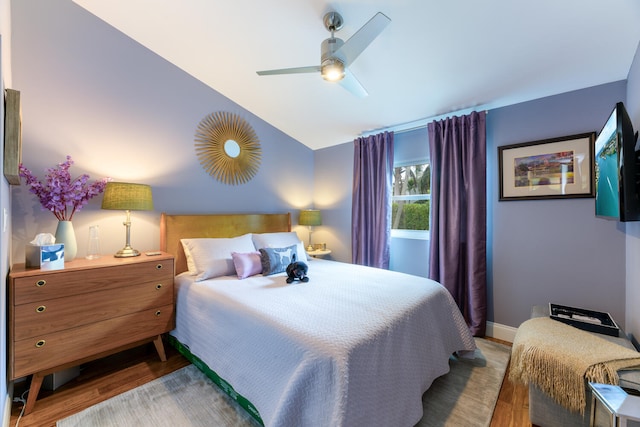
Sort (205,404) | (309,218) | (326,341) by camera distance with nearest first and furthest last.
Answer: (326,341) → (205,404) → (309,218)

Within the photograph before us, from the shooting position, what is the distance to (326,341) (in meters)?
1.23

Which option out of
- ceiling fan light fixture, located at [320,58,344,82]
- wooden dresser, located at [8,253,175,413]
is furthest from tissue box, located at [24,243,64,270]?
ceiling fan light fixture, located at [320,58,344,82]

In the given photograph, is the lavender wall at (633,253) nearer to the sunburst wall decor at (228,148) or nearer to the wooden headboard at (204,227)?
the wooden headboard at (204,227)

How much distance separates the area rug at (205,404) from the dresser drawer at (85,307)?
1.83ft

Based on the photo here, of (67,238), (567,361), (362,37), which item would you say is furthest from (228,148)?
(567,361)

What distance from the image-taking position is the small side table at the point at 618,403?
1000 millimetres

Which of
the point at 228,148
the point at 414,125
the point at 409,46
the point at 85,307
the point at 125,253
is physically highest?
the point at 409,46

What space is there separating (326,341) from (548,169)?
8.38 feet

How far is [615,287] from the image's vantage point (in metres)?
2.08

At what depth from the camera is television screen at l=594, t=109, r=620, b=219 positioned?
57.3 inches

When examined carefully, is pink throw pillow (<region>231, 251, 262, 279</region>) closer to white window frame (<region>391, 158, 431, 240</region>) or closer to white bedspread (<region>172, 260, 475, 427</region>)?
white bedspread (<region>172, 260, 475, 427</region>)

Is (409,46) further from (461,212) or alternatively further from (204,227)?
(204,227)

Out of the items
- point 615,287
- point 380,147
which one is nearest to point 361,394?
point 615,287

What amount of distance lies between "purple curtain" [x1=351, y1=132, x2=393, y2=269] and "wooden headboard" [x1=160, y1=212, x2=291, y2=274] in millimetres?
1133
